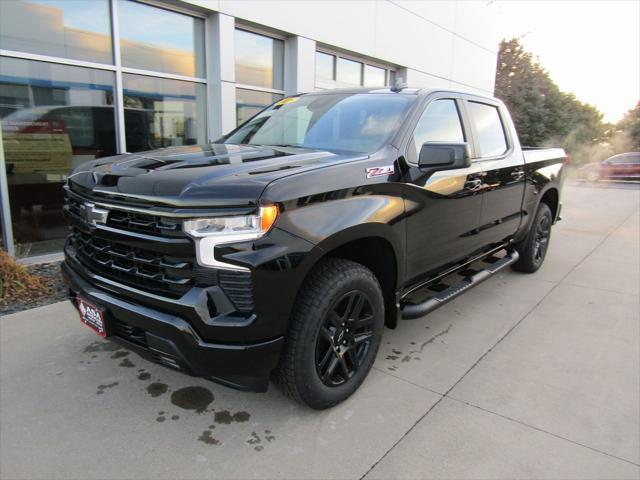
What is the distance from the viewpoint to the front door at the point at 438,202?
3.05 m

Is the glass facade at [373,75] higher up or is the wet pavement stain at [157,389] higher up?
the glass facade at [373,75]

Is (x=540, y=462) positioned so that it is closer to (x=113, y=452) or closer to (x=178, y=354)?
(x=178, y=354)

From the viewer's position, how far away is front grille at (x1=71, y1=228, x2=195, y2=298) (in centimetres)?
218

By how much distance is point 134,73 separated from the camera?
622cm

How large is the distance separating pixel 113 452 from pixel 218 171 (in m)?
1.52

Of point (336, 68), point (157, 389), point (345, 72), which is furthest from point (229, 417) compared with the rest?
point (345, 72)

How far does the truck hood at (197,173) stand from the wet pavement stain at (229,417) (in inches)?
50.8

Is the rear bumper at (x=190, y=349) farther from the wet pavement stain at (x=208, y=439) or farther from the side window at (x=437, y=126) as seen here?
the side window at (x=437, y=126)

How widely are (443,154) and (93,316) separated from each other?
2247mm

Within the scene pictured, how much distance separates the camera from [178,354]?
7.15ft

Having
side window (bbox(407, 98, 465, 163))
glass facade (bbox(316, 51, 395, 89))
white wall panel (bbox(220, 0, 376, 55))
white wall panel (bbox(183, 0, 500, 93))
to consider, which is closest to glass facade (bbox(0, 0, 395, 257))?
white wall panel (bbox(220, 0, 376, 55))

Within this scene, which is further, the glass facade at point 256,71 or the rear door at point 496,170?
the glass facade at point 256,71

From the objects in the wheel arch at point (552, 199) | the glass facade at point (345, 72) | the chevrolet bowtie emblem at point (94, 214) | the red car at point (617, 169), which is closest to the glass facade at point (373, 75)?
the glass facade at point (345, 72)

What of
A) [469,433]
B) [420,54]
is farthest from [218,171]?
[420,54]
